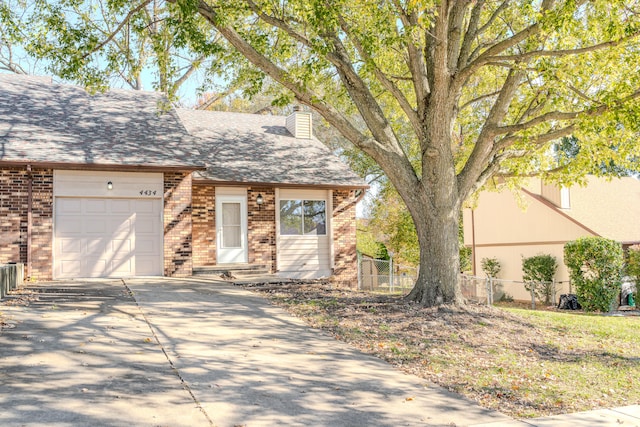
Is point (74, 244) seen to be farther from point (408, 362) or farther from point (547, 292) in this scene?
point (547, 292)

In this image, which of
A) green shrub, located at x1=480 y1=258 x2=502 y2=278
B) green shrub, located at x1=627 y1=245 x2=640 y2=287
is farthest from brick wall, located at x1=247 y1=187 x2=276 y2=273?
green shrub, located at x1=480 y1=258 x2=502 y2=278

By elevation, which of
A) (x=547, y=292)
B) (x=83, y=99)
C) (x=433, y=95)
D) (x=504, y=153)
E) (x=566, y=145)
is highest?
(x=566, y=145)

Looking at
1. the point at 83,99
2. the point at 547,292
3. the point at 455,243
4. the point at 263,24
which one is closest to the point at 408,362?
the point at 455,243

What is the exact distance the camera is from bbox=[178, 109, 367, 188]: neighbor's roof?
58.9 ft

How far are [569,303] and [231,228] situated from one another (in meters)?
11.7

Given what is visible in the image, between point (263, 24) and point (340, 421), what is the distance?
11.2m

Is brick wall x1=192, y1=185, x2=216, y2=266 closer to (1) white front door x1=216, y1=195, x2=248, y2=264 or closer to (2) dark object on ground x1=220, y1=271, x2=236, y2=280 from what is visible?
(1) white front door x1=216, y1=195, x2=248, y2=264

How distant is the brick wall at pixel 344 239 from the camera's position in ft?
61.9

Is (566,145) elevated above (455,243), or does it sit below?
above

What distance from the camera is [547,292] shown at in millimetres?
23109

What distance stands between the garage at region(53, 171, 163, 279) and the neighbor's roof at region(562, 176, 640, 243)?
16260mm

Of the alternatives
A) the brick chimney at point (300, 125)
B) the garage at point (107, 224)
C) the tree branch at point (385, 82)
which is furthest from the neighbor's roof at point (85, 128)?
the tree branch at point (385, 82)

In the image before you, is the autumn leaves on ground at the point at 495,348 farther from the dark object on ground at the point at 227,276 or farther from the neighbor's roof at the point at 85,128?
the neighbor's roof at the point at 85,128

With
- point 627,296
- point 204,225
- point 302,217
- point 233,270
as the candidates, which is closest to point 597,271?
point 627,296
